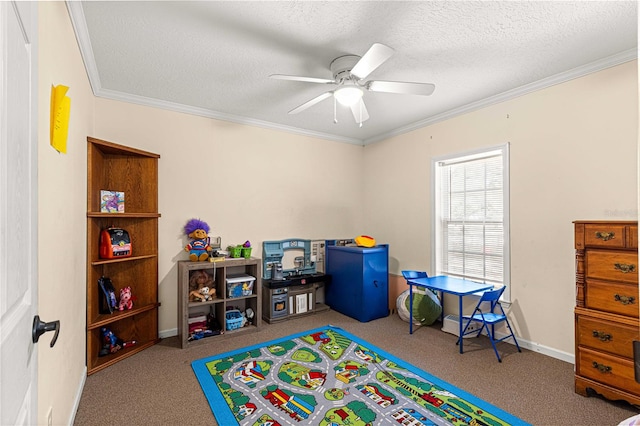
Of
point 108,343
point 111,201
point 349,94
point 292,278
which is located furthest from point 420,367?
point 111,201

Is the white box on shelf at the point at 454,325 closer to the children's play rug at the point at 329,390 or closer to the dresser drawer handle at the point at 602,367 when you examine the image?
the children's play rug at the point at 329,390

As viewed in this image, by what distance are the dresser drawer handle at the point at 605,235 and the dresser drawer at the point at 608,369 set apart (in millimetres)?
818

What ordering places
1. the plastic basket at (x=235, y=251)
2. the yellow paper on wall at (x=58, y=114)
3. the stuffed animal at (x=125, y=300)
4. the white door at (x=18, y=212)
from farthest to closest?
1. the plastic basket at (x=235, y=251)
2. the stuffed animal at (x=125, y=300)
3. the yellow paper on wall at (x=58, y=114)
4. the white door at (x=18, y=212)

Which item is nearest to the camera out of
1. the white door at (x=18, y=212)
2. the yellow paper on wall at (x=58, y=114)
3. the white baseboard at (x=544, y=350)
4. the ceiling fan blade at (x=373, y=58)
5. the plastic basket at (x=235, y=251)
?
the white door at (x=18, y=212)

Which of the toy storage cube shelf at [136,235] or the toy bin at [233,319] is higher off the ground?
the toy storage cube shelf at [136,235]

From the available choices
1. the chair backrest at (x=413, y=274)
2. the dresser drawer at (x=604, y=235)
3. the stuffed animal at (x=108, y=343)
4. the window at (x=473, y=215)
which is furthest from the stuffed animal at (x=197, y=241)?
the dresser drawer at (x=604, y=235)

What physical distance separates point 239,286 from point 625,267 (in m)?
3.37

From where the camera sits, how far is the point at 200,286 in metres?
3.35

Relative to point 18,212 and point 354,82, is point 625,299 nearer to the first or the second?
point 354,82

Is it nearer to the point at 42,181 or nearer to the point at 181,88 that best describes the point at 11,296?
the point at 42,181

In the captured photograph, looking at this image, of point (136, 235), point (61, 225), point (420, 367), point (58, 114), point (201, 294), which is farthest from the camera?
point (201, 294)

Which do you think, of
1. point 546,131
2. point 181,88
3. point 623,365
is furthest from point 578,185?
point 181,88

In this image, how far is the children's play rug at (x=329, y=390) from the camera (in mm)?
2004

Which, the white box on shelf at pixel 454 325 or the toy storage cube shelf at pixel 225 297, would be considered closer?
the toy storage cube shelf at pixel 225 297
